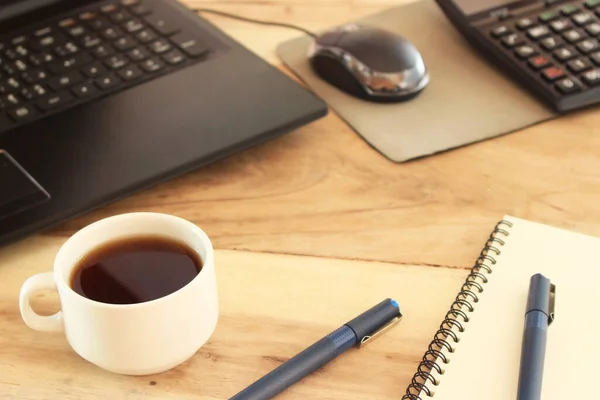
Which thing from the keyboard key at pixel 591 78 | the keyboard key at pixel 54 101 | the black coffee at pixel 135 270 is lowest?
the keyboard key at pixel 54 101

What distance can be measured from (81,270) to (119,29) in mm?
348

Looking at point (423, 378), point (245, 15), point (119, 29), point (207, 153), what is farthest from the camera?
point (245, 15)

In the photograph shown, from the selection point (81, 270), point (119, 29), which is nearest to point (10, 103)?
point (119, 29)

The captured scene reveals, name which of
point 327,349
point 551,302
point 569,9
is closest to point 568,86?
point 569,9

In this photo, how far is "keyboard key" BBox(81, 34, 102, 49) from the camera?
2.35 feet

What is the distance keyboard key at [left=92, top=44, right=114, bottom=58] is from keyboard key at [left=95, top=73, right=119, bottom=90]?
29 millimetres

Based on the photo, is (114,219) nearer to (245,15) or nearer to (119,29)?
(119,29)

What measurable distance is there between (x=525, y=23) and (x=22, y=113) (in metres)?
0.50

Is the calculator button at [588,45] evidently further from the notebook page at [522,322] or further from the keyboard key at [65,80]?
the keyboard key at [65,80]

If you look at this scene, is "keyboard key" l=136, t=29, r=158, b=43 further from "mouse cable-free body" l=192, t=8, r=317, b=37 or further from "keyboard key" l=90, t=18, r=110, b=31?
"mouse cable-free body" l=192, t=8, r=317, b=37

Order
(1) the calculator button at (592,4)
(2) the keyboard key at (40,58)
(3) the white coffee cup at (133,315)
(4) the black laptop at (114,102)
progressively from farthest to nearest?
1. (1) the calculator button at (592,4)
2. (2) the keyboard key at (40,58)
3. (4) the black laptop at (114,102)
4. (3) the white coffee cup at (133,315)

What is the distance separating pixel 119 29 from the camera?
740mm

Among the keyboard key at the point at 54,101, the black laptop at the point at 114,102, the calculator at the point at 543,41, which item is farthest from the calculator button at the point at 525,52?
the keyboard key at the point at 54,101

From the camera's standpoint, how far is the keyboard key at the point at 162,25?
74cm
